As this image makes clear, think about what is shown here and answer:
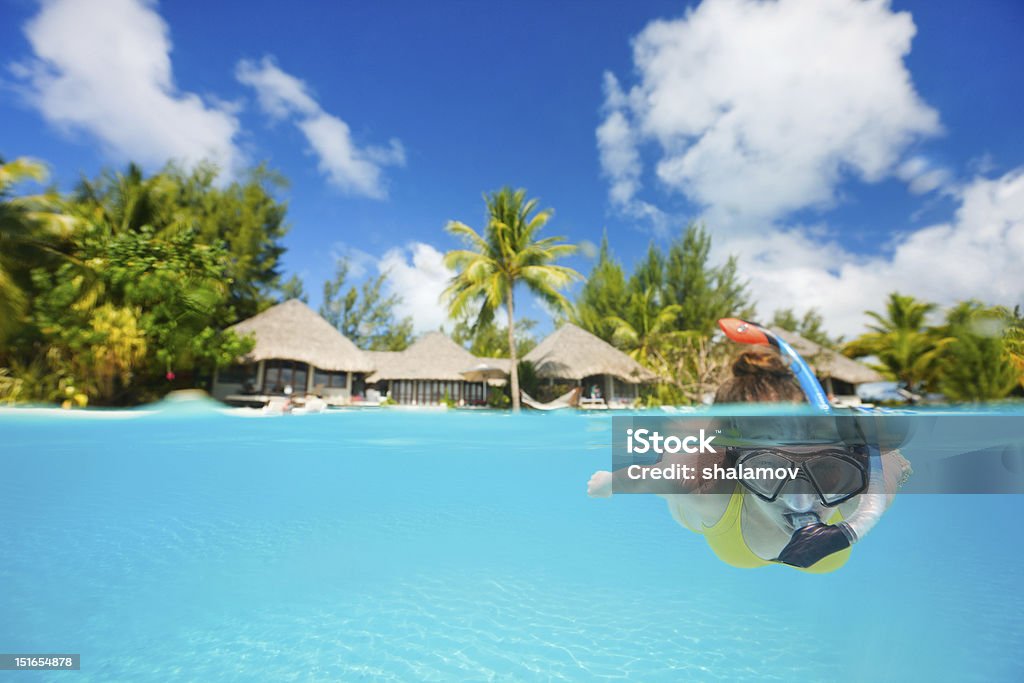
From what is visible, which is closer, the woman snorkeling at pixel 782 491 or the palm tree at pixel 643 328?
the woman snorkeling at pixel 782 491

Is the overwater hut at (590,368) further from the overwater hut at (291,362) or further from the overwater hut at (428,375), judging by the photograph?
the overwater hut at (291,362)

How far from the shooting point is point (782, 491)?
184cm

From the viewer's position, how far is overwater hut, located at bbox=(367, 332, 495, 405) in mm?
19062

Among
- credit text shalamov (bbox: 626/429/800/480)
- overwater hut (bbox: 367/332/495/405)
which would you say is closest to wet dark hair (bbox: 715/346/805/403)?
credit text shalamov (bbox: 626/429/800/480)

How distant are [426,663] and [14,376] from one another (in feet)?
47.9

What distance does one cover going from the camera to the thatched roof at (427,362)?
19.0 m

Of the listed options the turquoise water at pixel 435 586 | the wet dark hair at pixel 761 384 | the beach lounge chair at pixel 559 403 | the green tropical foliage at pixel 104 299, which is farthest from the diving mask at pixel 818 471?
the green tropical foliage at pixel 104 299

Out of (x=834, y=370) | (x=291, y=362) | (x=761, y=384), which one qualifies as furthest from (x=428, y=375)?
(x=761, y=384)

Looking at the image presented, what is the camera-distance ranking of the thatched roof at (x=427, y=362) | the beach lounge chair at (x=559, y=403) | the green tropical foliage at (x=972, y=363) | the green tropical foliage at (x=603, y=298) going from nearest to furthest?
1. the green tropical foliage at (x=972, y=363)
2. the beach lounge chair at (x=559, y=403)
3. the thatched roof at (x=427, y=362)
4. the green tropical foliage at (x=603, y=298)

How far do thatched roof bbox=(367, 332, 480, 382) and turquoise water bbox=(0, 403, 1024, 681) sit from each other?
1207 centimetres

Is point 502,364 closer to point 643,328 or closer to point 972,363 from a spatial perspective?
point 643,328

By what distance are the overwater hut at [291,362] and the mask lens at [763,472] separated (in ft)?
51.1

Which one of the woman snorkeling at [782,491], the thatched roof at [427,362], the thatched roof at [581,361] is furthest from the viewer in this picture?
the thatched roof at [427,362]

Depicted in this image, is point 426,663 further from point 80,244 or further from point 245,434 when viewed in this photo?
point 80,244
